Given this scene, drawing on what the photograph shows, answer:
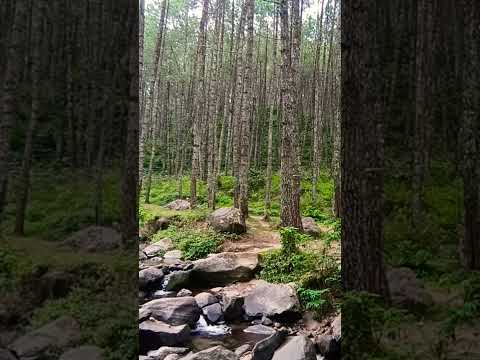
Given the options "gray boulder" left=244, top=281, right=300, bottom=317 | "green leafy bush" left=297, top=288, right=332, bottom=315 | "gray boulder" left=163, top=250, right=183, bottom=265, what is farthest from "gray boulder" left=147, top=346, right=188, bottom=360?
"gray boulder" left=163, top=250, right=183, bottom=265

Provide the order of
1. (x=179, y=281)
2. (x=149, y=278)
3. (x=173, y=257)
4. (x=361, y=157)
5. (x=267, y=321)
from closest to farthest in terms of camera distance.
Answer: (x=361, y=157) → (x=267, y=321) → (x=179, y=281) → (x=149, y=278) → (x=173, y=257)

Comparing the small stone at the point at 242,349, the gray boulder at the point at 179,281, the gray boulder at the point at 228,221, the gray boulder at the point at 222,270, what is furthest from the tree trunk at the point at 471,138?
the gray boulder at the point at 228,221

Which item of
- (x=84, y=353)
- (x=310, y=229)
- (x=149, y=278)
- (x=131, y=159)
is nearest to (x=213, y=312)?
(x=149, y=278)

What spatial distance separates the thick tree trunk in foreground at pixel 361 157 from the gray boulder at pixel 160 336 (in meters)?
3.07

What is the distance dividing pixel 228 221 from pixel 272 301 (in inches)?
191

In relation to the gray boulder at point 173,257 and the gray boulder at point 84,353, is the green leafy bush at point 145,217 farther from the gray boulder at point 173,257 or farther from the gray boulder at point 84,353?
the gray boulder at point 84,353

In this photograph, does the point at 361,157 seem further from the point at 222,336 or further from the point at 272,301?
the point at 272,301

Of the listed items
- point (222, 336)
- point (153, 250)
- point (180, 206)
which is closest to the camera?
point (222, 336)

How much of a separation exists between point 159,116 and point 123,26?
29.5 metres

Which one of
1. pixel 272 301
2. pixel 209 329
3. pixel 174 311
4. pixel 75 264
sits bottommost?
pixel 209 329

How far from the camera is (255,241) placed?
10.6 m

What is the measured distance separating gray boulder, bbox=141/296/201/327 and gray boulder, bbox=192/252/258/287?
1.59 metres

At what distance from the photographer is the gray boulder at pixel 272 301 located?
6074 mm

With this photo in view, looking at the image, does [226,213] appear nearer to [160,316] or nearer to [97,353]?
[160,316]
